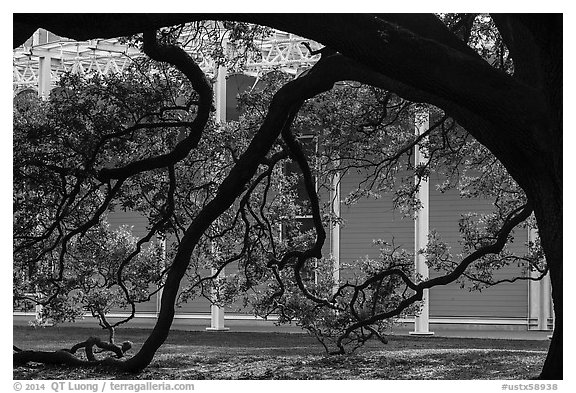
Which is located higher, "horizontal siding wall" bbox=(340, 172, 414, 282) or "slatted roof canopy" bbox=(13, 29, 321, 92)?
"slatted roof canopy" bbox=(13, 29, 321, 92)

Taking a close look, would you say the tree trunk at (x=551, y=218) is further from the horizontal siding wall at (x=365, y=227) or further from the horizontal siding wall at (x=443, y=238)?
the horizontal siding wall at (x=365, y=227)

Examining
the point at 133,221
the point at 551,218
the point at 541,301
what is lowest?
the point at 541,301

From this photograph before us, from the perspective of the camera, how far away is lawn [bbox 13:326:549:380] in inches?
433

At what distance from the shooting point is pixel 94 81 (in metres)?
10.0

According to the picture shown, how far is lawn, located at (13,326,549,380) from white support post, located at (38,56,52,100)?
5771 mm

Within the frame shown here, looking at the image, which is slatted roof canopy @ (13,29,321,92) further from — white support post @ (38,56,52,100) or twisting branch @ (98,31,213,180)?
twisting branch @ (98,31,213,180)

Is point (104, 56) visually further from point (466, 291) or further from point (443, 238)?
point (466, 291)

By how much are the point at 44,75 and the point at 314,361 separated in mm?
12265

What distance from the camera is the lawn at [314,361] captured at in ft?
36.1

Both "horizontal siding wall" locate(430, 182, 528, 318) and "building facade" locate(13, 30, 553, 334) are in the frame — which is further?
"horizontal siding wall" locate(430, 182, 528, 318)

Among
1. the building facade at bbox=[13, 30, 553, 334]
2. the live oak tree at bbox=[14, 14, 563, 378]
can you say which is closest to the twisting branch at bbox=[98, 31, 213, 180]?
the live oak tree at bbox=[14, 14, 563, 378]

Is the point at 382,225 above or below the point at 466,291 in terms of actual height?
above

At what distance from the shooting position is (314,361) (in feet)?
42.7

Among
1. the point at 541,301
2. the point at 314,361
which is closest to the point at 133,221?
the point at 541,301
